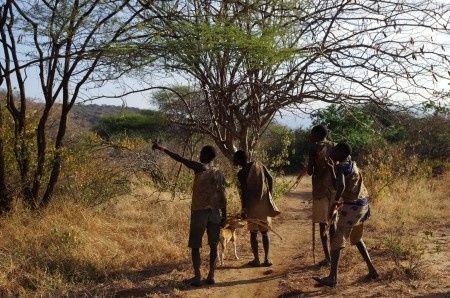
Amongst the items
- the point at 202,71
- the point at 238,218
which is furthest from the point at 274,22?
the point at 238,218

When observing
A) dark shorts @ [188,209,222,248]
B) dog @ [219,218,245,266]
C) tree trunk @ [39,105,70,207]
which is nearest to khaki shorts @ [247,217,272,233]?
dog @ [219,218,245,266]

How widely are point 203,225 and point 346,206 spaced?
1.47m

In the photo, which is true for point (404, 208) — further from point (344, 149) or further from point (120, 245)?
point (120, 245)

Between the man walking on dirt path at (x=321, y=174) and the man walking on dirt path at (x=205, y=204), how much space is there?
1058 millimetres

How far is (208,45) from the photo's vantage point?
6277mm

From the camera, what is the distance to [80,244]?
6.54 metres

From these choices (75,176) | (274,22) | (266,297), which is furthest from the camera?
(75,176)

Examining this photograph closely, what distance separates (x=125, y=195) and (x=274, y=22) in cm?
472

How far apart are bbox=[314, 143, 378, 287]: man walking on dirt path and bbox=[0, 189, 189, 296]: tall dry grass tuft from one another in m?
2.09

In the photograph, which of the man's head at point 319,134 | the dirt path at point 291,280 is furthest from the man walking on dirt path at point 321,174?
the dirt path at point 291,280

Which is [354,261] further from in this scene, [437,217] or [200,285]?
[437,217]

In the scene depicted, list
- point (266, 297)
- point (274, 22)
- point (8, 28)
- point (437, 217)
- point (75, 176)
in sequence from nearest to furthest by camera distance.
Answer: point (266, 297) < point (274, 22) < point (8, 28) < point (75, 176) < point (437, 217)

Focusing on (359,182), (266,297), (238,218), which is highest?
(359,182)

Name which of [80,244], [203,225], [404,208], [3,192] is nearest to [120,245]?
[80,244]
